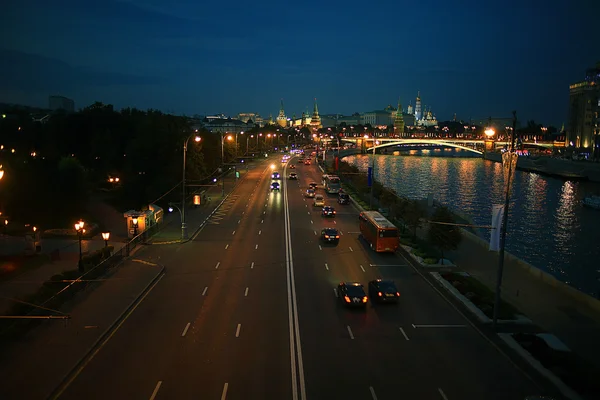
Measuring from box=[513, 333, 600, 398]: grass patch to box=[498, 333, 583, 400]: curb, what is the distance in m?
0.12

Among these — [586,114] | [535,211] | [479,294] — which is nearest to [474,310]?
[479,294]

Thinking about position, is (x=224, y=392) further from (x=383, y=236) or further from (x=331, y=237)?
(x=331, y=237)

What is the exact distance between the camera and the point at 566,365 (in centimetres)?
1414

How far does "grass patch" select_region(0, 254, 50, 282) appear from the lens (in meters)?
23.2

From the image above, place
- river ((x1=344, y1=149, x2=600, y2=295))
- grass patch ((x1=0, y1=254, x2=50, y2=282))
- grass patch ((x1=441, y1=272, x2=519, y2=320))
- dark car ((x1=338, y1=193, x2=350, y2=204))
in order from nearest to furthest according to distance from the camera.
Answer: grass patch ((x1=441, y1=272, x2=519, y2=320)) → grass patch ((x1=0, y1=254, x2=50, y2=282)) → river ((x1=344, y1=149, x2=600, y2=295)) → dark car ((x1=338, y1=193, x2=350, y2=204))

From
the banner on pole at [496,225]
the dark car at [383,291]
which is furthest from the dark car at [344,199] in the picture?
the banner on pole at [496,225]

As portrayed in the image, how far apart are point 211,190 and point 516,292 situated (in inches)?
1677

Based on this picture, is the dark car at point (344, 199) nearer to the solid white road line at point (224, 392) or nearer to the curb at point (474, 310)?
the curb at point (474, 310)

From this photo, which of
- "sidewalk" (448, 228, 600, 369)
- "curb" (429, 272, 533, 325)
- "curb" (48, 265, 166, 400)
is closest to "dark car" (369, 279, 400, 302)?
"curb" (429, 272, 533, 325)

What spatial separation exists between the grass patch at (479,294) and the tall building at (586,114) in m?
133

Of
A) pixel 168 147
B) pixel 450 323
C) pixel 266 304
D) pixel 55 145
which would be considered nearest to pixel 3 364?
pixel 266 304

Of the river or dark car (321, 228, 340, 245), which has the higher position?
dark car (321, 228, 340, 245)

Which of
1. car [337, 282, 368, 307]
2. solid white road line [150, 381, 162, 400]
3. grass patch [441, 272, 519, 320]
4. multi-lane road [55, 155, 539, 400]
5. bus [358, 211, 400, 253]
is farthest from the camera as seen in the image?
bus [358, 211, 400, 253]

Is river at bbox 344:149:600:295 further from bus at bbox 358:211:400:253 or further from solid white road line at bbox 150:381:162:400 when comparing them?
solid white road line at bbox 150:381:162:400
